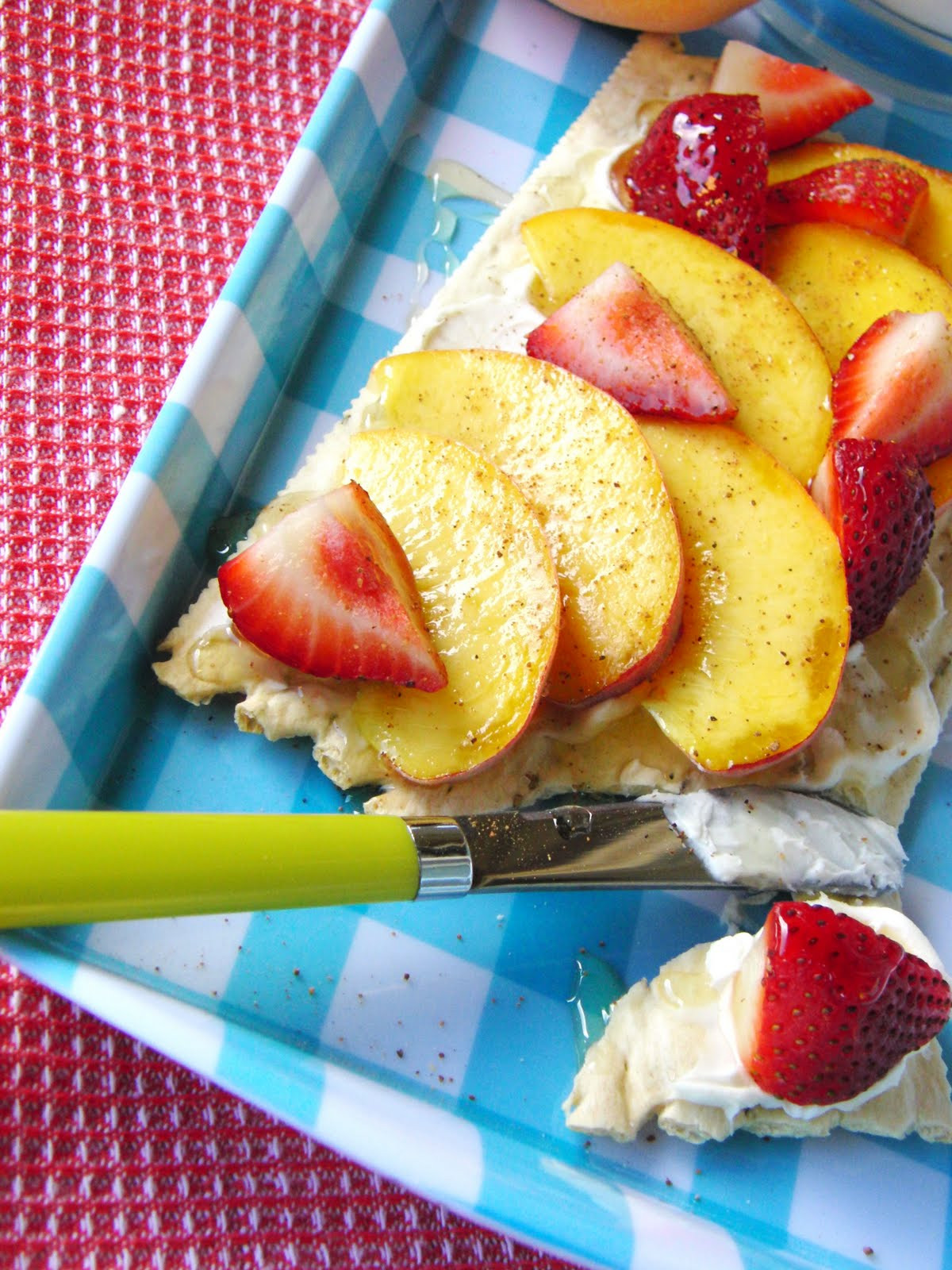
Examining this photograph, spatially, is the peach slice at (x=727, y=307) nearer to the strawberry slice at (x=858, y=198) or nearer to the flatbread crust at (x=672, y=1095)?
the strawberry slice at (x=858, y=198)

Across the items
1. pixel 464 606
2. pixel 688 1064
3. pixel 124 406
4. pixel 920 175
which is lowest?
pixel 688 1064

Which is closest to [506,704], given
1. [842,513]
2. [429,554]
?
[429,554]

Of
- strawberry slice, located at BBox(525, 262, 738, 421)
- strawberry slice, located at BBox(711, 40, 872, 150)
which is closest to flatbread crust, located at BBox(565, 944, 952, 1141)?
strawberry slice, located at BBox(525, 262, 738, 421)

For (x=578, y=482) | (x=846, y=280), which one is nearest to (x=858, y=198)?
(x=846, y=280)

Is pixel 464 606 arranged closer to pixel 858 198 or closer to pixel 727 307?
pixel 727 307

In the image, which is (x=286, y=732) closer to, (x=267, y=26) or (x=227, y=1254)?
(x=227, y=1254)

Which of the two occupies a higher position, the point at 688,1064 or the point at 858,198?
the point at 858,198

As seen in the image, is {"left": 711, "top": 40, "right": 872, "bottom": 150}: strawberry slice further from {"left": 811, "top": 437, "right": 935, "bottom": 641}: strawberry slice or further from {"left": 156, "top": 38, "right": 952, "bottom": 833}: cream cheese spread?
{"left": 811, "top": 437, "right": 935, "bottom": 641}: strawberry slice
